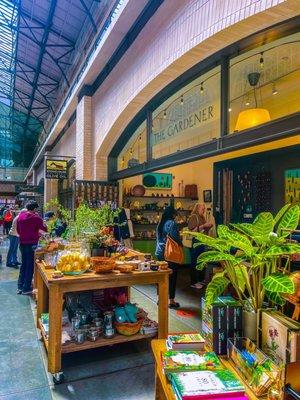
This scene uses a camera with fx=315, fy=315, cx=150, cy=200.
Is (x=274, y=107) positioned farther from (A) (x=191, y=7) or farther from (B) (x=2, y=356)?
(B) (x=2, y=356)

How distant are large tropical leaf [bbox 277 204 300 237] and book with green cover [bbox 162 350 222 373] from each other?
0.76 metres

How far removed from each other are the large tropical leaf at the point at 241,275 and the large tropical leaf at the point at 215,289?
0.22 ft

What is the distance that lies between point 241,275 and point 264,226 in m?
0.30

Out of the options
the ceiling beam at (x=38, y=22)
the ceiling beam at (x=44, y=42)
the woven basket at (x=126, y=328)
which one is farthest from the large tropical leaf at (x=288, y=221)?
the ceiling beam at (x=38, y=22)

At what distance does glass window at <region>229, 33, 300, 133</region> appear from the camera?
3.07 meters

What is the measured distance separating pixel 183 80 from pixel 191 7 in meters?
1.03

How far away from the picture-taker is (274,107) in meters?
3.26

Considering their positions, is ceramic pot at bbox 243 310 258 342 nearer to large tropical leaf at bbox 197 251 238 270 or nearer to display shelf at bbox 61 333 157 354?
large tropical leaf at bbox 197 251 238 270

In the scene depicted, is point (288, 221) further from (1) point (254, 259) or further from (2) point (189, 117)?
(2) point (189, 117)

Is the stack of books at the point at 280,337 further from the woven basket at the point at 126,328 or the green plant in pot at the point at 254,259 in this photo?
the woven basket at the point at 126,328

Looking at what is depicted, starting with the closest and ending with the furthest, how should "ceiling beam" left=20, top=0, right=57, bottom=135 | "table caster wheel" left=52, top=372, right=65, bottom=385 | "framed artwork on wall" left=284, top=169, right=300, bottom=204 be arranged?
"table caster wheel" left=52, top=372, right=65, bottom=385, "framed artwork on wall" left=284, top=169, right=300, bottom=204, "ceiling beam" left=20, top=0, right=57, bottom=135

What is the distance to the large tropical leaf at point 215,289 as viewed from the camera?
1.71 metres

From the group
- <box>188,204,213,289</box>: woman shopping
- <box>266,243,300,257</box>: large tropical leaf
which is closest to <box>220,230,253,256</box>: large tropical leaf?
<box>266,243,300,257</box>: large tropical leaf

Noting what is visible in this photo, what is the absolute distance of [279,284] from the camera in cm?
144
